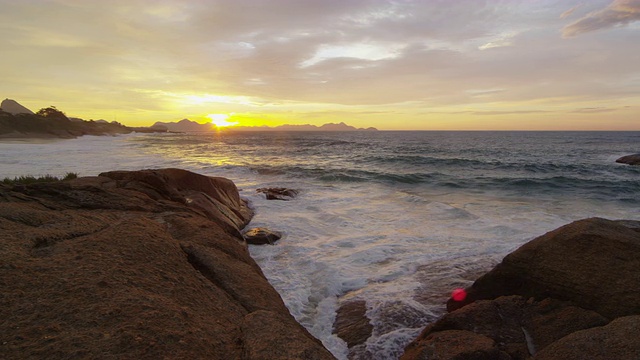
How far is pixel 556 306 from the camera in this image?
15.5 feet

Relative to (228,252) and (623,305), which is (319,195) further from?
(623,305)

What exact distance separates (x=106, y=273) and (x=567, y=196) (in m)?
20.8

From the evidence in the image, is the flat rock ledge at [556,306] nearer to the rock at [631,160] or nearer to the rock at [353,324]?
the rock at [353,324]

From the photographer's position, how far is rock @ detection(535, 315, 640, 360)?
3.21 metres

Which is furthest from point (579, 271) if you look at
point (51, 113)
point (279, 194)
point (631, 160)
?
point (51, 113)

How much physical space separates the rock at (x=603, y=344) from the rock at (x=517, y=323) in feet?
1.78

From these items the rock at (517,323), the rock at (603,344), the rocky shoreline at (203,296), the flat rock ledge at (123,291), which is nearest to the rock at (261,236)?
Result: the rocky shoreline at (203,296)

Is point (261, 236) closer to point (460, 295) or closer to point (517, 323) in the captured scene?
point (460, 295)

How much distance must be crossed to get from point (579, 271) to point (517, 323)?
127 centimetres

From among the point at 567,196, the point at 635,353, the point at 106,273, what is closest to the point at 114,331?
the point at 106,273

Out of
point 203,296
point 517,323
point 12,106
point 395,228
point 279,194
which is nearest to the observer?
point 203,296

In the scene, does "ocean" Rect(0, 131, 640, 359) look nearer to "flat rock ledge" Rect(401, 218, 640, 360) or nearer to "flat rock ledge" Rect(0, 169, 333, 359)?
"flat rock ledge" Rect(401, 218, 640, 360)

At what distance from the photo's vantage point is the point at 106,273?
11.9ft

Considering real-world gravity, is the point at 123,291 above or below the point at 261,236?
above
